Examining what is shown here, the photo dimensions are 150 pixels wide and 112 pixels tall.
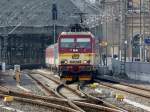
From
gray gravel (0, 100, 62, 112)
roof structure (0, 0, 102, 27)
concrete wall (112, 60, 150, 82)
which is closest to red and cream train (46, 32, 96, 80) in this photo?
concrete wall (112, 60, 150, 82)

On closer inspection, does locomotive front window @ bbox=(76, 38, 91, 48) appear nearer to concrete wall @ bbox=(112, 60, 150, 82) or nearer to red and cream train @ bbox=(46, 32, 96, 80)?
red and cream train @ bbox=(46, 32, 96, 80)

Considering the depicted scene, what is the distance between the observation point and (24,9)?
10306 centimetres

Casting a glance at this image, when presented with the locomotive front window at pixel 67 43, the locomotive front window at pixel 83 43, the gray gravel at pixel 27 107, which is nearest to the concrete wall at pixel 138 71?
the locomotive front window at pixel 83 43

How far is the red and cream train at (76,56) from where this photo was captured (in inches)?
1391

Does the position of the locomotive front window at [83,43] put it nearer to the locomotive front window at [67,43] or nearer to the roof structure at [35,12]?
the locomotive front window at [67,43]

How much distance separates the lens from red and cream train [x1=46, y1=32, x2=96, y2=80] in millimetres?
35344

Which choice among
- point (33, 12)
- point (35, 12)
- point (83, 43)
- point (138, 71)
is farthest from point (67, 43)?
point (33, 12)

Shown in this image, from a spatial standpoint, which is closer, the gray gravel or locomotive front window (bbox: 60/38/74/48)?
the gray gravel

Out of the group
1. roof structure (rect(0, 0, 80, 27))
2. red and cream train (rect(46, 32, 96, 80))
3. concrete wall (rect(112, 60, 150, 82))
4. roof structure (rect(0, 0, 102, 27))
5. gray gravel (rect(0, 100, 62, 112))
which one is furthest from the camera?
roof structure (rect(0, 0, 80, 27))

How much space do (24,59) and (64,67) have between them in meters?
58.4

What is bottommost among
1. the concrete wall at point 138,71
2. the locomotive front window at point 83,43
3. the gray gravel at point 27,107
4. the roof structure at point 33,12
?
the gray gravel at point 27,107

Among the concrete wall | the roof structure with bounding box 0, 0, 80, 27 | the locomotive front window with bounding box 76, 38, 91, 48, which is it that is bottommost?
the concrete wall

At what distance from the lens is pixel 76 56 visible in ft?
116

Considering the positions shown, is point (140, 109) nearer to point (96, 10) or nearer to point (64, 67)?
point (64, 67)
